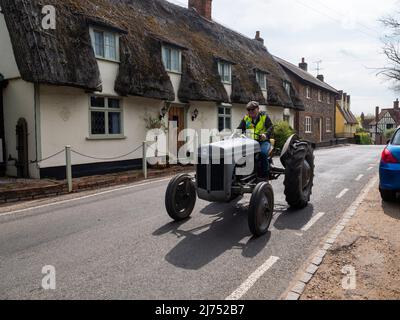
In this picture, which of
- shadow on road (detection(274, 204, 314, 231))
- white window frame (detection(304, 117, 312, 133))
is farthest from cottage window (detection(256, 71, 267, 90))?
shadow on road (detection(274, 204, 314, 231))

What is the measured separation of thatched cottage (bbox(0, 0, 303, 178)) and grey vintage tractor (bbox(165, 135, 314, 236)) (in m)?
6.35

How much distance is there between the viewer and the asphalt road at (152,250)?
3543 millimetres

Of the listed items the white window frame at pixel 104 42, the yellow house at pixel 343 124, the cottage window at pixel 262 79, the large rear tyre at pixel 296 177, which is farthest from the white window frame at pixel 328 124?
the large rear tyre at pixel 296 177

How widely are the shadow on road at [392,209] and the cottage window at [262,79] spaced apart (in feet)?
57.6

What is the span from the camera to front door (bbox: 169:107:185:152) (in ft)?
51.7

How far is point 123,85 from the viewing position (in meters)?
12.4

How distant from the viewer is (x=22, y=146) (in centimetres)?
1061

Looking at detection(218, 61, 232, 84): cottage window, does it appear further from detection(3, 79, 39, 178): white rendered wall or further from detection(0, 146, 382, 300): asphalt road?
detection(0, 146, 382, 300): asphalt road

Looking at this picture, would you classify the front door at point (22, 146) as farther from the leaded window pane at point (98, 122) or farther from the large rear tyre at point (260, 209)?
the large rear tyre at point (260, 209)

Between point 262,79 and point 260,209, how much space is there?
809 inches

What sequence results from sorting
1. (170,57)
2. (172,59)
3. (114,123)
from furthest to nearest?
1. (172,59)
2. (170,57)
3. (114,123)

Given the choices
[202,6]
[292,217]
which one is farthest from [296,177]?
[202,6]

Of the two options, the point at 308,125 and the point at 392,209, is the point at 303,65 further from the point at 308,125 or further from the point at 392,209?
the point at 392,209

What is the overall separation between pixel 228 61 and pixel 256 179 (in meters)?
14.6
